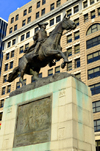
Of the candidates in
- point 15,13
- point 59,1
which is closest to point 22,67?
point 59,1

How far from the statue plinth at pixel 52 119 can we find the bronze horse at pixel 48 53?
1.67m

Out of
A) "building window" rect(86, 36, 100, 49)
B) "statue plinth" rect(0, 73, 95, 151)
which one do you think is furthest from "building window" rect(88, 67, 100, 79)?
"statue plinth" rect(0, 73, 95, 151)

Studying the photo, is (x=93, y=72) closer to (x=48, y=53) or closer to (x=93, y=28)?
(x=93, y=28)

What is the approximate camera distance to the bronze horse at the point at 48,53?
53.6ft

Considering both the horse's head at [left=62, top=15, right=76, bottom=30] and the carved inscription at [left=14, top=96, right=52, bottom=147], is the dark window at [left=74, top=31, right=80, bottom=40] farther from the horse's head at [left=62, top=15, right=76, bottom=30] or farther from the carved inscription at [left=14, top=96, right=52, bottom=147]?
the carved inscription at [left=14, top=96, right=52, bottom=147]

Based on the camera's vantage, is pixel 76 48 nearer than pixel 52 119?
No

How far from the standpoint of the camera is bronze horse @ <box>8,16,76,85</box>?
16.3 m

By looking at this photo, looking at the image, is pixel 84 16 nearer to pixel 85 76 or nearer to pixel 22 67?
pixel 85 76

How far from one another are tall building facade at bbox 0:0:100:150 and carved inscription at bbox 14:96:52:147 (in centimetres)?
2976

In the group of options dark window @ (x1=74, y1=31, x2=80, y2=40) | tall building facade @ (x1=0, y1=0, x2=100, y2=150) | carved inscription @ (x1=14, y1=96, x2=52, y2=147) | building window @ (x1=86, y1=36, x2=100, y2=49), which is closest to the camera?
carved inscription @ (x1=14, y1=96, x2=52, y2=147)

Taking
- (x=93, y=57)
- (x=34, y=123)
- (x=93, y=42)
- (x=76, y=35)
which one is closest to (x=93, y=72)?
(x=93, y=57)

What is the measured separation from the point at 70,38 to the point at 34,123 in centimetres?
4539

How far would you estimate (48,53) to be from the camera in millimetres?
16406

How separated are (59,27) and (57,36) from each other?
666 millimetres
